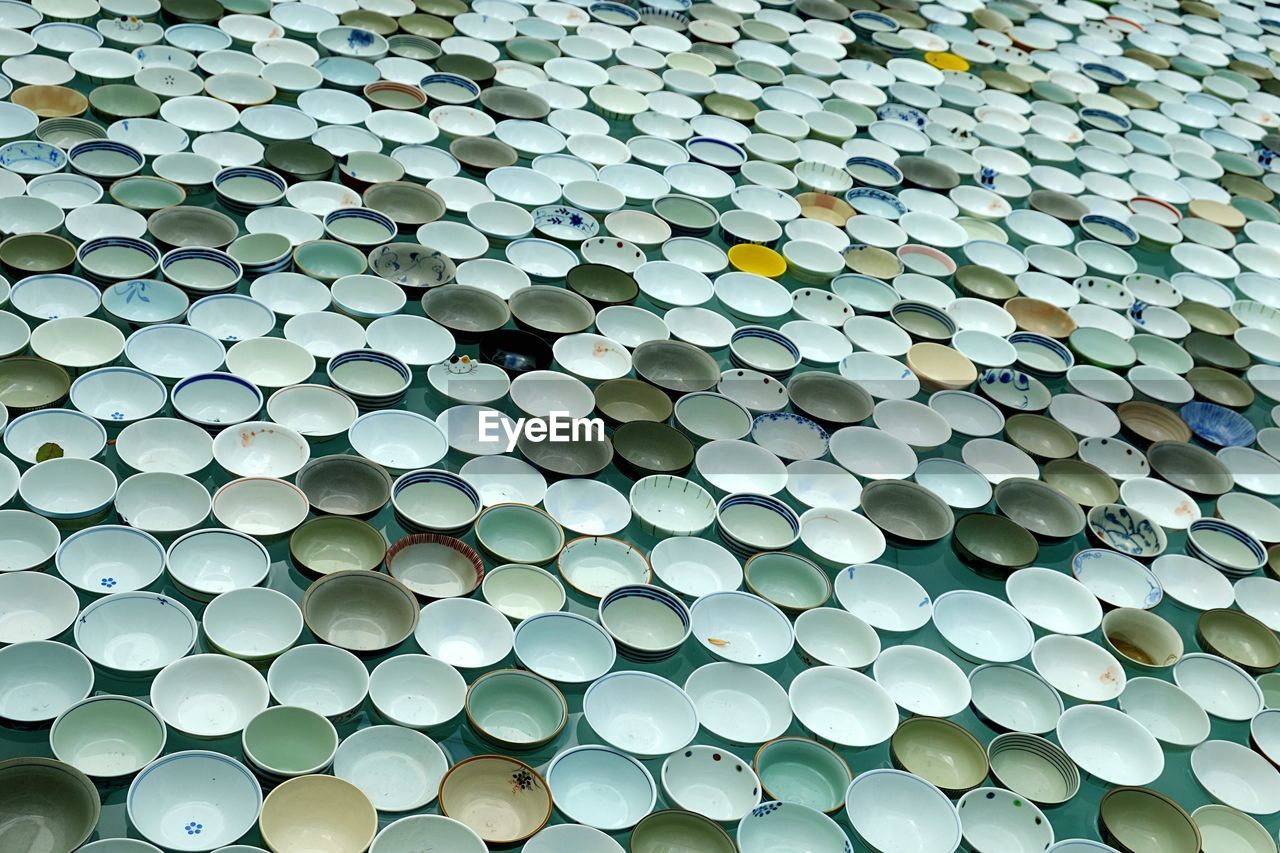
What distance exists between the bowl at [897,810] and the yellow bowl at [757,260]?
1.89m

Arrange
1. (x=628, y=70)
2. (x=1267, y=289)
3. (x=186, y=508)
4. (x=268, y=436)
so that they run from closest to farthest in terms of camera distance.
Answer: (x=186, y=508)
(x=268, y=436)
(x=1267, y=289)
(x=628, y=70)

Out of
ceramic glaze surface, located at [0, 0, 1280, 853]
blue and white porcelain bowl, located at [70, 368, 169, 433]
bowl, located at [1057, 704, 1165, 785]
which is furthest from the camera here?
blue and white porcelain bowl, located at [70, 368, 169, 433]

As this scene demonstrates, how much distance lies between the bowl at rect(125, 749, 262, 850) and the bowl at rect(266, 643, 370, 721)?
0.64 feet

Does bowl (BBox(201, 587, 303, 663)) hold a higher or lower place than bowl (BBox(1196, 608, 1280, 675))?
higher

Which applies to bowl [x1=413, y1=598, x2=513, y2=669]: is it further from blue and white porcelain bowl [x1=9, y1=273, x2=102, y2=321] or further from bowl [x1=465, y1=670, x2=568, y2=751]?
blue and white porcelain bowl [x1=9, y1=273, x2=102, y2=321]

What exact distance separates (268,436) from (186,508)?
29 cm

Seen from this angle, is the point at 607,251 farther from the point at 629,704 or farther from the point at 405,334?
the point at 629,704

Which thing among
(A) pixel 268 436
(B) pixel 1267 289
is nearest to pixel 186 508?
(A) pixel 268 436

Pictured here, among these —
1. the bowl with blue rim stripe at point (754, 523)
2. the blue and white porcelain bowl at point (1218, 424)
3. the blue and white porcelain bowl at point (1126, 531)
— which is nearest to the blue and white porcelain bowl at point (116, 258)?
the bowl with blue rim stripe at point (754, 523)

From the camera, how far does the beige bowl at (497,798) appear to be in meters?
2.22

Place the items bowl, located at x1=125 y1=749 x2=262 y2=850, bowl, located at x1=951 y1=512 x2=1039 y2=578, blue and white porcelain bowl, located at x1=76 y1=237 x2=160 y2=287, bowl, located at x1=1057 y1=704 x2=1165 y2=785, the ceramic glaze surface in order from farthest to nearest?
blue and white porcelain bowl, located at x1=76 y1=237 x2=160 y2=287 → bowl, located at x1=951 y1=512 x2=1039 y2=578 → bowl, located at x1=1057 y1=704 x2=1165 y2=785 → the ceramic glaze surface → bowl, located at x1=125 y1=749 x2=262 y2=850

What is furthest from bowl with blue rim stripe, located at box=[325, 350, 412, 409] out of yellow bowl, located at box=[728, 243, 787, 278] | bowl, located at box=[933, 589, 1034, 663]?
bowl, located at box=[933, 589, 1034, 663]

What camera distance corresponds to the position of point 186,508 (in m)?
2.71

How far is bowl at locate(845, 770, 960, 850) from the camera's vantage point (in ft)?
7.77
